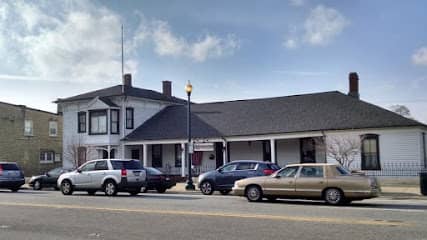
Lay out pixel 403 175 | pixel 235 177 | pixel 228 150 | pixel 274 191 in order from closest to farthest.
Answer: pixel 274 191, pixel 235 177, pixel 403 175, pixel 228 150

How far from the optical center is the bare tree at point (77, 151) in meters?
40.9

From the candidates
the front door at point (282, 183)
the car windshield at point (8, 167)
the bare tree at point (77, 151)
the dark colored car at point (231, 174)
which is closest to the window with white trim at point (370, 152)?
the dark colored car at point (231, 174)

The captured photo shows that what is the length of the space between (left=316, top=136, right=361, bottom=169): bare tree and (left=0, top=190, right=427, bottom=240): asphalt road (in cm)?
1309

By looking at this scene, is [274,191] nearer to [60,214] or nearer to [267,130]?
[60,214]

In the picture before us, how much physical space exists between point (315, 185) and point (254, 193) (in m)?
2.39

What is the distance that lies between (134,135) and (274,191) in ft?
77.2

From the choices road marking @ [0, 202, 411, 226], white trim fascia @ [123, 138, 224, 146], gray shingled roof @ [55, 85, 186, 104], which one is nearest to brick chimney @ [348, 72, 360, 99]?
white trim fascia @ [123, 138, 224, 146]

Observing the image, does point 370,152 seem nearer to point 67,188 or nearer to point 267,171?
point 267,171

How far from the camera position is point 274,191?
1878 centimetres

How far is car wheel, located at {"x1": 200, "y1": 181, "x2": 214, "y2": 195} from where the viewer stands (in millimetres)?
23861

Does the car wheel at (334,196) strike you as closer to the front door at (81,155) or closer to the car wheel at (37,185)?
the car wheel at (37,185)

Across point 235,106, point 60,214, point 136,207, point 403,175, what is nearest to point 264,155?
point 235,106

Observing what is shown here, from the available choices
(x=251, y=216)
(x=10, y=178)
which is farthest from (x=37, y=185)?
(x=251, y=216)

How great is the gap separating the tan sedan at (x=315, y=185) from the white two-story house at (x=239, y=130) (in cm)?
887
